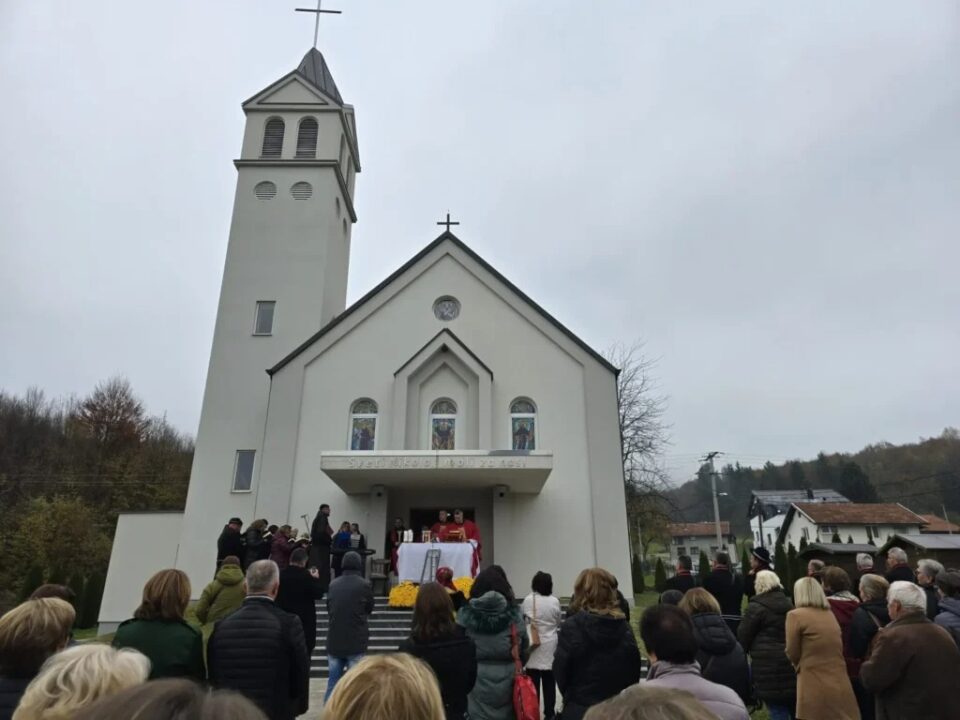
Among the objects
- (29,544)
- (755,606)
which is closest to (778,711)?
(755,606)

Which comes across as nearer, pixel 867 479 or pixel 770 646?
pixel 770 646

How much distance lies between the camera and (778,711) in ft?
18.5

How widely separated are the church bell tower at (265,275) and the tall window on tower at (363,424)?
2.98m

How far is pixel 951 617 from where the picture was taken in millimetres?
5250

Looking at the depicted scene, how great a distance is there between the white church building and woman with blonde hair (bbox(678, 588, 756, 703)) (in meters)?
10.3

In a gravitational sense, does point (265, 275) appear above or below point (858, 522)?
above

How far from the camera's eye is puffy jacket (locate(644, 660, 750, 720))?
3.10m

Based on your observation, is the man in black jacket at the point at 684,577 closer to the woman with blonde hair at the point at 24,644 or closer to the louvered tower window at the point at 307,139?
the woman with blonde hair at the point at 24,644

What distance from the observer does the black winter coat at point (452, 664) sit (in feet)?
13.8

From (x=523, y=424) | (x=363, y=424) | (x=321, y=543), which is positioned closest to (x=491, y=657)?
(x=321, y=543)

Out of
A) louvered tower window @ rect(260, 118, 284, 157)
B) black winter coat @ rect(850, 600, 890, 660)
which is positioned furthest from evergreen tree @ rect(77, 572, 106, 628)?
black winter coat @ rect(850, 600, 890, 660)

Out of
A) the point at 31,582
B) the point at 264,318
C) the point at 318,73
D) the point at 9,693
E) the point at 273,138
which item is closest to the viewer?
the point at 9,693

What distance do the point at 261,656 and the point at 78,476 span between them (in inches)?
1698

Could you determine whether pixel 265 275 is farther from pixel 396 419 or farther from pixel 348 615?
pixel 348 615
